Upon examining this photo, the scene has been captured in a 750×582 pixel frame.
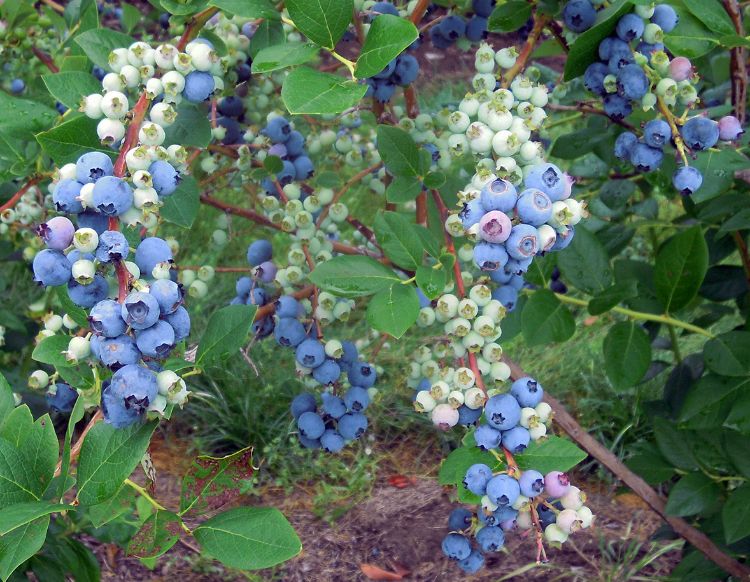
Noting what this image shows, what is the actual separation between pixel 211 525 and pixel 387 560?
152 cm

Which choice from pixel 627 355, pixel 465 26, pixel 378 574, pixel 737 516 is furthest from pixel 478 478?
pixel 378 574

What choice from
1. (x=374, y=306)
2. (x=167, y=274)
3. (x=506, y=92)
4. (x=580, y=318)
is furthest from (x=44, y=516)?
(x=580, y=318)

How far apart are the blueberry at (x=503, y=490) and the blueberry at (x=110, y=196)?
24.0 inches

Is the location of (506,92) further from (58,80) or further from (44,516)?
(44,516)

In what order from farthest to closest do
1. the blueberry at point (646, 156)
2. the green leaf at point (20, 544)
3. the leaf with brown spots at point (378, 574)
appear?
the leaf with brown spots at point (378, 574) < the blueberry at point (646, 156) < the green leaf at point (20, 544)

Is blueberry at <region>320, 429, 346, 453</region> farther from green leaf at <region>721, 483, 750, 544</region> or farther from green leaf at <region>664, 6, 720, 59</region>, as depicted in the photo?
green leaf at <region>664, 6, 720, 59</region>

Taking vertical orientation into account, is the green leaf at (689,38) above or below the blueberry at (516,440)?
above

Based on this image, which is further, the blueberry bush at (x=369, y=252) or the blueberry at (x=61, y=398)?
the blueberry at (x=61, y=398)

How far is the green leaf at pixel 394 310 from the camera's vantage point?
1233mm

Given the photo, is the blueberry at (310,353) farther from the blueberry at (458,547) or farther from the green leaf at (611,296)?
the green leaf at (611,296)

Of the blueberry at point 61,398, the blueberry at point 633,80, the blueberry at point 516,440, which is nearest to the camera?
the blueberry at point 516,440

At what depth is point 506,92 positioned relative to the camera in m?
1.28

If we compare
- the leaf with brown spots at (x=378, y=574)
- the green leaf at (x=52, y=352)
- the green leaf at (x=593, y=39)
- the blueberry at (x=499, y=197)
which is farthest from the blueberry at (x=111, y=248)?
the leaf with brown spots at (x=378, y=574)

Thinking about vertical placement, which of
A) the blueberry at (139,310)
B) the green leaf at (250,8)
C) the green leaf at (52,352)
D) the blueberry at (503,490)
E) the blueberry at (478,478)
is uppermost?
the green leaf at (250,8)
